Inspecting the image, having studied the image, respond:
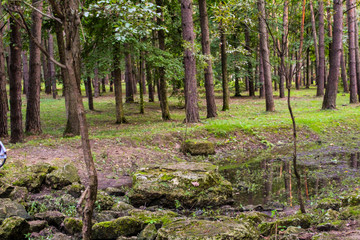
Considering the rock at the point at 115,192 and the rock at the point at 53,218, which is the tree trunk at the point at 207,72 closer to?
the rock at the point at 115,192

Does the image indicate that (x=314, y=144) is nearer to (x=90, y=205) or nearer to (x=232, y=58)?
(x=90, y=205)

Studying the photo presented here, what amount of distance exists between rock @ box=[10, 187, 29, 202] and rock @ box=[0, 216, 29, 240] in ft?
4.86

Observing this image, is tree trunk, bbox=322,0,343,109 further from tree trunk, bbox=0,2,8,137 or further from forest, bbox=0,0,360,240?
tree trunk, bbox=0,2,8,137

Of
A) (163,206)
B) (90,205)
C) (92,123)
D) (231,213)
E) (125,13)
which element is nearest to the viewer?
(90,205)

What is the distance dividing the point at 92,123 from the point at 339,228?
14.7 m

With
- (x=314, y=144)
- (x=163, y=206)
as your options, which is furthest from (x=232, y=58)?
(x=163, y=206)

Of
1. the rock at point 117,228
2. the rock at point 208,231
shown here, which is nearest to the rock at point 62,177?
the rock at point 117,228

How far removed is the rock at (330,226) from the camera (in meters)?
4.73

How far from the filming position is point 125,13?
179 inches

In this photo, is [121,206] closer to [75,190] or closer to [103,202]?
[103,202]

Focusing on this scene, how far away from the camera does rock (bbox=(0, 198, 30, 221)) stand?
5714mm

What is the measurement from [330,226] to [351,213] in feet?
1.94

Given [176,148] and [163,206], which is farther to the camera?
[176,148]

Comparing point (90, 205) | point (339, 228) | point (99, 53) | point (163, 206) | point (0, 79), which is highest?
point (99, 53)
